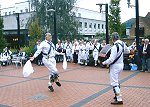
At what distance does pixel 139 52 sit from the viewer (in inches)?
657

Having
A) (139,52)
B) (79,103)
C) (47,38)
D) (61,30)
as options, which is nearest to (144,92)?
(79,103)

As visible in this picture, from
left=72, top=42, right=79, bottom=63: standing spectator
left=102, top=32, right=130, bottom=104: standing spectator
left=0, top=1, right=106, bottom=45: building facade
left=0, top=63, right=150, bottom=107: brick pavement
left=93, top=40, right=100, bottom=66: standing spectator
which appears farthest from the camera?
left=0, top=1, right=106, bottom=45: building facade

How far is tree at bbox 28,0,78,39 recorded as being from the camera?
3406 cm

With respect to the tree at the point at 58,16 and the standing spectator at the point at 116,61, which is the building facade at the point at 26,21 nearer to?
the tree at the point at 58,16

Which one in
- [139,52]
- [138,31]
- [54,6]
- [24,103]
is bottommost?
[24,103]

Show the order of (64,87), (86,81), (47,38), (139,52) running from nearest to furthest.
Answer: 1. (47,38)
2. (64,87)
3. (86,81)
4. (139,52)

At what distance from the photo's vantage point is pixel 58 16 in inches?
1350

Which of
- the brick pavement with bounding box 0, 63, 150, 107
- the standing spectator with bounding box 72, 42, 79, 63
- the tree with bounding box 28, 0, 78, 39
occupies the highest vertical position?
the tree with bounding box 28, 0, 78, 39

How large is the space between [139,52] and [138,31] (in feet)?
4.31

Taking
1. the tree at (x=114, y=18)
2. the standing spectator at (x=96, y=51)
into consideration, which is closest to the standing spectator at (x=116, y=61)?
the standing spectator at (x=96, y=51)

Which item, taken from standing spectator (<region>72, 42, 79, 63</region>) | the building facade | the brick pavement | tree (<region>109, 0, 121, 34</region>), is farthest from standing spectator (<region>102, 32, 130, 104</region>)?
the building facade

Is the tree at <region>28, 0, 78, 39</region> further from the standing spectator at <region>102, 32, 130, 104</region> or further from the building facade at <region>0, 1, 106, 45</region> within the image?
the standing spectator at <region>102, 32, 130, 104</region>

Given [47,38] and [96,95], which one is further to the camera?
[47,38]

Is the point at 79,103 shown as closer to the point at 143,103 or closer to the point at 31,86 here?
the point at 143,103
